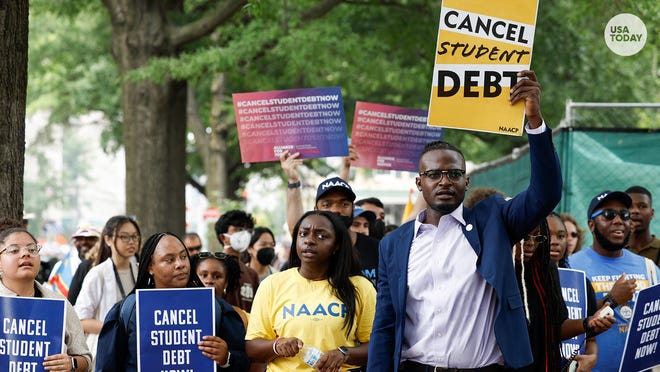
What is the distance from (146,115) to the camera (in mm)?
16062

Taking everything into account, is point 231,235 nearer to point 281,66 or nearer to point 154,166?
point 154,166

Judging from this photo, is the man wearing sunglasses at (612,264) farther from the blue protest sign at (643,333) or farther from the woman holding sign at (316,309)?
the woman holding sign at (316,309)

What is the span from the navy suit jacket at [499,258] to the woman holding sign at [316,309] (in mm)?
807

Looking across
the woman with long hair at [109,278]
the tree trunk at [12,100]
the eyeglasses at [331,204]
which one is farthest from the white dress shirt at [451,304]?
the tree trunk at [12,100]

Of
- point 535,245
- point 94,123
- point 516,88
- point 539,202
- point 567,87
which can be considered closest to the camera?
point 539,202

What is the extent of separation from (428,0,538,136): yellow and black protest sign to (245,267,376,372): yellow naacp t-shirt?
123cm

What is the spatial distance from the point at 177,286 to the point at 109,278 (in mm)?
2393

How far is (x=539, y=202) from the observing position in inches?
186

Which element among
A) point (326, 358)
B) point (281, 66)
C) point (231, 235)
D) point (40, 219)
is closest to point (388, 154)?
point (231, 235)

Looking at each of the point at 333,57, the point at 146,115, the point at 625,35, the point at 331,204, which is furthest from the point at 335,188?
the point at 333,57

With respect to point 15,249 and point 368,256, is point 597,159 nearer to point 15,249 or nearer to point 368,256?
point 368,256

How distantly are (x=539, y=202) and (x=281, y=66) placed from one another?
18293 mm

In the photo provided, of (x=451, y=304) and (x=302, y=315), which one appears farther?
(x=302, y=315)

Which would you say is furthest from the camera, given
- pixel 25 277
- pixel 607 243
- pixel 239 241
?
pixel 239 241
